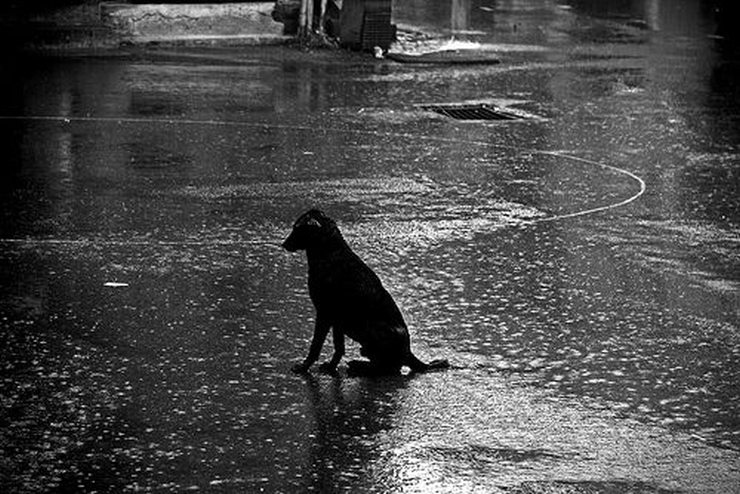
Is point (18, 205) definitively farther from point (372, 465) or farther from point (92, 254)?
point (372, 465)

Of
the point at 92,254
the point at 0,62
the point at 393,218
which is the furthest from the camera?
the point at 0,62

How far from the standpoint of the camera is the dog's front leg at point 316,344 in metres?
8.38

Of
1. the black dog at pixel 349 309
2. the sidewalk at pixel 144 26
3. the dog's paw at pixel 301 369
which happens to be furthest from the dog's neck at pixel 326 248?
the sidewalk at pixel 144 26

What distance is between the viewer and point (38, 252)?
11258mm

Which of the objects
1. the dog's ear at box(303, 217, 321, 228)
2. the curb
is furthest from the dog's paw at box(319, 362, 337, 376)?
the curb

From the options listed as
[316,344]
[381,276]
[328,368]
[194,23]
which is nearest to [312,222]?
[316,344]

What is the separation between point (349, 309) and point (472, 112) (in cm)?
1070

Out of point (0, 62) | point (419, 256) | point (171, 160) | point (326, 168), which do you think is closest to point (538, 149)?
point (326, 168)

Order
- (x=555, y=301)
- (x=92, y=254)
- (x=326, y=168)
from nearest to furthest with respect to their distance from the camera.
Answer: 1. (x=555, y=301)
2. (x=92, y=254)
3. (x=326, y=168)

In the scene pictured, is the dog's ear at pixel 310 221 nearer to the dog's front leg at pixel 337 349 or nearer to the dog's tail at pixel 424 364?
the dog's front leg at pixel 337 349

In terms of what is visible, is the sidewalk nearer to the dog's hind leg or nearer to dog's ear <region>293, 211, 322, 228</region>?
dog's ear <region>293, 211, 322, 228</region>

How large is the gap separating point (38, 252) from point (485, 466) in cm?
507

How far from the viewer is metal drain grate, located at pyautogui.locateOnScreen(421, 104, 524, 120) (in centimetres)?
1848

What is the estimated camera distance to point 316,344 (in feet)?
27.6
